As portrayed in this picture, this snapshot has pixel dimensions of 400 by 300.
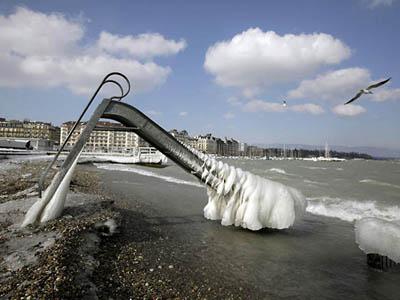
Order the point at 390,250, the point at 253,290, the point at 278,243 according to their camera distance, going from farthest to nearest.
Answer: the point at 278,243 → the point at 390,250 → the point at 253,290

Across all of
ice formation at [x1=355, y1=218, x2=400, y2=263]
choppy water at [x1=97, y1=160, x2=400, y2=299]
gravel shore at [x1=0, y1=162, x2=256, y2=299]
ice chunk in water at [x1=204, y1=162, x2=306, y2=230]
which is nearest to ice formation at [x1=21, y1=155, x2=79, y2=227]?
gravel shore at [x1=0, y1=162, x2=256, y2=299]

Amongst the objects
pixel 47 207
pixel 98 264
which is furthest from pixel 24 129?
pixel 98 264

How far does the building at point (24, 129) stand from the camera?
541 feet

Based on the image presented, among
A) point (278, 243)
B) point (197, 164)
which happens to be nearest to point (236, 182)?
point (197, 164)

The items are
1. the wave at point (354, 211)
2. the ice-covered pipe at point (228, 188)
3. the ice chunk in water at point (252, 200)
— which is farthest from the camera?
the wave at point (354, 211)

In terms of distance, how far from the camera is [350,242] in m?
8.85

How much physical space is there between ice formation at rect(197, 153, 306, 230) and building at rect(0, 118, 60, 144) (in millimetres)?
176133

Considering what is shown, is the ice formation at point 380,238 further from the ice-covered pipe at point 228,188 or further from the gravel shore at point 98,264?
the gravel shore at point 98,264

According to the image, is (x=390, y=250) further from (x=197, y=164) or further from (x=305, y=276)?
(x=197, y=164)

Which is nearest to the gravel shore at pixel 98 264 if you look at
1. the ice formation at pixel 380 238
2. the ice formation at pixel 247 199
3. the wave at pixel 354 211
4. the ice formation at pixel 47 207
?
the ice formation at pixel 47 207

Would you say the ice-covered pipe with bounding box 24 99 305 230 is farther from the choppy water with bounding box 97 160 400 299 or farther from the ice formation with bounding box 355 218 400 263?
the ice formation with bounding box 355 218 400 263

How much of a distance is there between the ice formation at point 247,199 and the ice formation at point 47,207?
3973 millimetres

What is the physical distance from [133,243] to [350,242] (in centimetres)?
615

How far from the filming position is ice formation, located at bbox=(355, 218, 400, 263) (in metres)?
6.50
